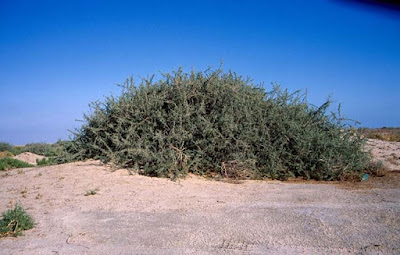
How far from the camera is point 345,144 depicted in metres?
8.80

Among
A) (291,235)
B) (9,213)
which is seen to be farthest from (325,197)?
(9,213)

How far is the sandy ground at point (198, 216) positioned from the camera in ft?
12.8

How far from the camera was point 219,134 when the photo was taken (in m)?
8.26

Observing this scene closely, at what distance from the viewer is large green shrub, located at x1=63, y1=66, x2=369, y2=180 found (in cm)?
823

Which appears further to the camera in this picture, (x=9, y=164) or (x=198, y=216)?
(x=9, y=164)

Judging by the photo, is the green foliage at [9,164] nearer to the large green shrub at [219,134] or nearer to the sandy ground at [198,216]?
the large green shrub at [219,134]

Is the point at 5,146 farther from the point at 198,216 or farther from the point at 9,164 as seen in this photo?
the point at 198,216

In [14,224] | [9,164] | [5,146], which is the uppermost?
[5,146]

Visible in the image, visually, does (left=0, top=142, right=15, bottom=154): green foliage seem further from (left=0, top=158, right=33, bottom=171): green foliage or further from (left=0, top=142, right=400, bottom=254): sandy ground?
(left=0, top=142, right=400, bottom=254): sandy ground

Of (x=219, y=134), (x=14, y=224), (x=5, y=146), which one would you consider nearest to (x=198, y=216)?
(x=14, y=224)

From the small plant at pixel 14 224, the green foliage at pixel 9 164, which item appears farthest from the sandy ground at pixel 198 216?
the green foliage at pixel 9 164

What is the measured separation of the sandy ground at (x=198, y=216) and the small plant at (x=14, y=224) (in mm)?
124

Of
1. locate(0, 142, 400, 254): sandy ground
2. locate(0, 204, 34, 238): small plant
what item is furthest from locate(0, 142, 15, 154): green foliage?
locate(0, 204, 34, 238): small plant

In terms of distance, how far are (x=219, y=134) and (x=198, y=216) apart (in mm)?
3494
